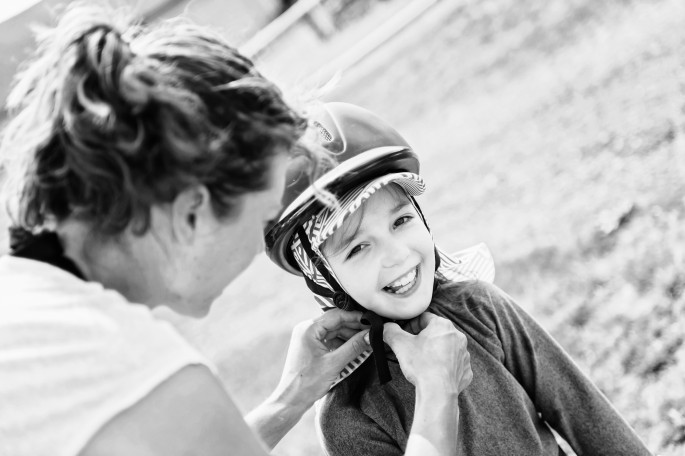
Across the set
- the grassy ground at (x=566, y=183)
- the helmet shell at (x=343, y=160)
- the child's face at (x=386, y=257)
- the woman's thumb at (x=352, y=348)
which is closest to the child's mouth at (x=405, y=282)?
the child's face at (x=386, y=257)

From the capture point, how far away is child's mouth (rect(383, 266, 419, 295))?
2539mm

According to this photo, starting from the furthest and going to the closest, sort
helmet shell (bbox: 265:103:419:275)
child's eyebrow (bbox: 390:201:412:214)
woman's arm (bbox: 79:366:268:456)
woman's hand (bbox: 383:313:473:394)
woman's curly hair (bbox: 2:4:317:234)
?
child's eyebrow (bbox: 390:201:412:214)
helmet shell (bbox: 265:103:419:275)
woman's hand (bbox: 383:313:473:394)
woman's curly hair (bbox: 2:4:317:234)
woman's arm (bbox: 79:366:268:456)

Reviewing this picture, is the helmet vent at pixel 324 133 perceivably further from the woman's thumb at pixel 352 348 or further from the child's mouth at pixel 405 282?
the woman's thumb at pixel 352 348

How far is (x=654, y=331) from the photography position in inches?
157

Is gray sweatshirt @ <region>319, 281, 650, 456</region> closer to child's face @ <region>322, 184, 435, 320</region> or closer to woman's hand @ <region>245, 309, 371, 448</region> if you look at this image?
woman's hand @ <region>245, 309, 371, 448</region>

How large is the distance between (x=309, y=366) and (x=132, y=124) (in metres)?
1.33

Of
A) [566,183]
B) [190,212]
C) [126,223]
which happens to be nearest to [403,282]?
[190,212]

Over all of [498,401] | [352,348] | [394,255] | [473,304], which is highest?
[394,255]

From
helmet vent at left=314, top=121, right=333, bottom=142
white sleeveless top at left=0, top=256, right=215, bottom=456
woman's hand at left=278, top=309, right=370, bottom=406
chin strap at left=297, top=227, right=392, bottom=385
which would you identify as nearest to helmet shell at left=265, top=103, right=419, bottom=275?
helmet vent at left=314, top=121, right=333, bottom=142

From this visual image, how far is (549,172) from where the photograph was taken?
651 cm

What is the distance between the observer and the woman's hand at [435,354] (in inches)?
89.3

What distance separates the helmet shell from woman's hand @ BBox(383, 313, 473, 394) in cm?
51

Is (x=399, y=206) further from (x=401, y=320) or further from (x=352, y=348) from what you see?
(x=352, y=348)

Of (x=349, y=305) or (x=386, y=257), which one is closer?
(x=386, y=257)
